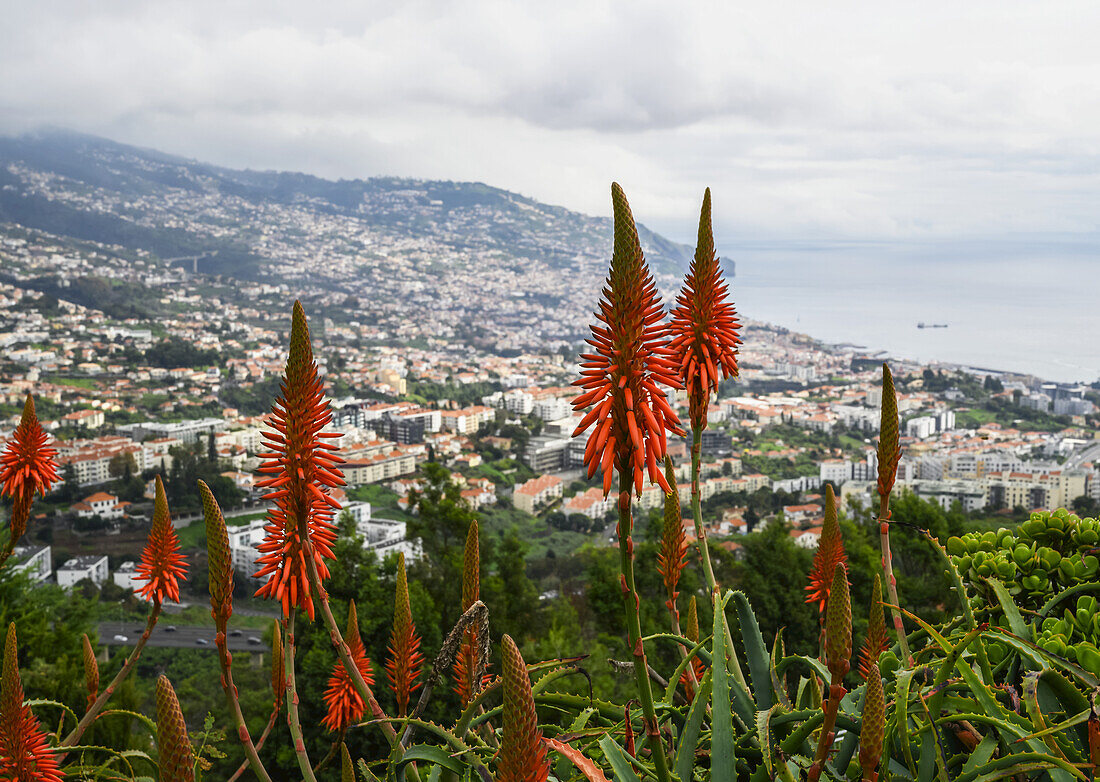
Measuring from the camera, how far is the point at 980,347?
6438 centimetres

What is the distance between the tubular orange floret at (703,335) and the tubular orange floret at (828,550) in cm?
42

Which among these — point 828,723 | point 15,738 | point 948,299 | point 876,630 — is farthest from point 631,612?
point 948,299

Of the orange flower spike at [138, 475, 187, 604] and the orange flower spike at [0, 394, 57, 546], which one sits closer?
the orange flower spike at [138, 475, 187, 604]

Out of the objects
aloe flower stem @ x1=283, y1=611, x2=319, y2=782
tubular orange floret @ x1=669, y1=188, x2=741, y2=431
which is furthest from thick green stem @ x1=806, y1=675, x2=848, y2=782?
tubular orange floret @ x1=669, y1=188, x2=741, y2=431

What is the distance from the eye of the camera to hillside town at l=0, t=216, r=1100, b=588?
34.0 meters

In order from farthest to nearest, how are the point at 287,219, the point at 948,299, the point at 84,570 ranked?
the point at 287,219, the point at 948,299, the point at 84,570

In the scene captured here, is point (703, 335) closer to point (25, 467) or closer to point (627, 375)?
point (627, 375)

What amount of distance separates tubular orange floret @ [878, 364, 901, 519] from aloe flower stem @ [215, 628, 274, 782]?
55.6 inches

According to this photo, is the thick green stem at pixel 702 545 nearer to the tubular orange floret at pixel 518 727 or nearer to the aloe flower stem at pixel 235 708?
the tubular orange floret at pixel 518 727

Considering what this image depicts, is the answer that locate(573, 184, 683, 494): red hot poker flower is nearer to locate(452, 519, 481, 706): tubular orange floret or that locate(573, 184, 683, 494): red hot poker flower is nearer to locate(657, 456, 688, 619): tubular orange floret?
locate(452, 519, 481, 706): tubular orange floret

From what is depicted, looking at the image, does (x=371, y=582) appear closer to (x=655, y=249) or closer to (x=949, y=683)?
(x=949, y=683)

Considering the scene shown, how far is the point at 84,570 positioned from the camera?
1246 inches

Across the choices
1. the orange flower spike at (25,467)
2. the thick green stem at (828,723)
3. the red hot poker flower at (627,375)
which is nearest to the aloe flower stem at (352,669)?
the red hot poker flower at (627,375)

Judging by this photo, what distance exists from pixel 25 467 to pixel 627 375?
3383mm
